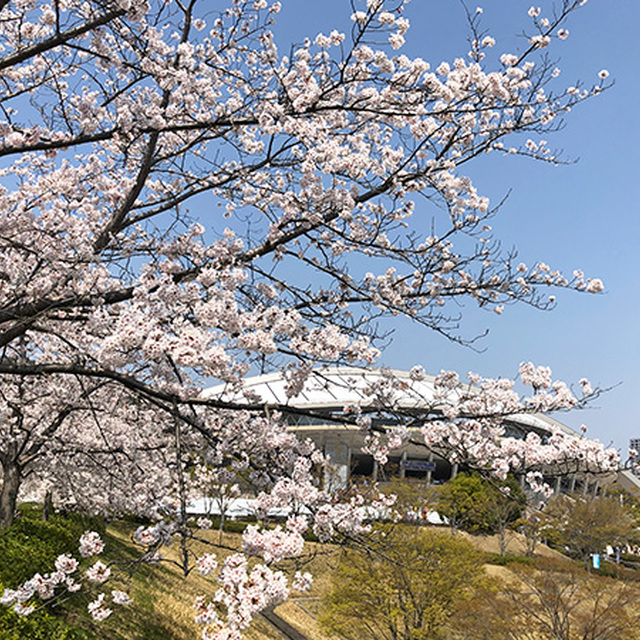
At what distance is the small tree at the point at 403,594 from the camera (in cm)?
1555

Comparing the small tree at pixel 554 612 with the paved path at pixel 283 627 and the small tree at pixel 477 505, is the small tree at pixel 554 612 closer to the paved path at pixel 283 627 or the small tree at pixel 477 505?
the paved path at pixel 283 627

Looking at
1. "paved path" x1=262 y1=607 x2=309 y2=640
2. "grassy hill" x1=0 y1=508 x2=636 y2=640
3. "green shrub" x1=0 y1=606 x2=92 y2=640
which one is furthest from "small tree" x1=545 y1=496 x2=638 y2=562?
"green shrub" x1=0 y1=606 x2=92 y2=640

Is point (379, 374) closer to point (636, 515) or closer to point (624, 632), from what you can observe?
point (624, 632)

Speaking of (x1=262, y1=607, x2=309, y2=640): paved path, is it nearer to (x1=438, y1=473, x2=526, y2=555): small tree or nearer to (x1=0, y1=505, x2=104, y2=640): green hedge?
(x1=0, y1=505, x2=104, y2=640): green hedge

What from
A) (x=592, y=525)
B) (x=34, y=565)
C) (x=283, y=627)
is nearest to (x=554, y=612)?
(x=283, y=627)

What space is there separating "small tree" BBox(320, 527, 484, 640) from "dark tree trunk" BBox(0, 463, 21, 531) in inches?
347

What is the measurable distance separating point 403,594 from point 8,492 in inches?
435

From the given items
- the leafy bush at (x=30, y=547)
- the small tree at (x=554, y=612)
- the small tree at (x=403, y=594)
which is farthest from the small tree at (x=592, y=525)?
the leafy bush at (x=30, y=547)

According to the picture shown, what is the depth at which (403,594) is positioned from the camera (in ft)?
Answer: 53.0

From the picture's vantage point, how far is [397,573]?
15391 millimetres

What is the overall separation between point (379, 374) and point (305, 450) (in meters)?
1.20

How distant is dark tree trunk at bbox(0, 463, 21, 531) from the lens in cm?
963

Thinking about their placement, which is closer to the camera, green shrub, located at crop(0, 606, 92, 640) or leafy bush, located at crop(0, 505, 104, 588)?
green shrub, located at crop(0, 606, 92, 640)

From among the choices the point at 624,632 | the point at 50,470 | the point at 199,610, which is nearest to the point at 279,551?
the point at 199,610
